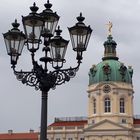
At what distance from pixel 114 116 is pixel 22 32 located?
2698 inches

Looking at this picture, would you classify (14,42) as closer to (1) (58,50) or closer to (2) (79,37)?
(1) (58,50)

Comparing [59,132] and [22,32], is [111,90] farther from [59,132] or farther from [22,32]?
[22,32]

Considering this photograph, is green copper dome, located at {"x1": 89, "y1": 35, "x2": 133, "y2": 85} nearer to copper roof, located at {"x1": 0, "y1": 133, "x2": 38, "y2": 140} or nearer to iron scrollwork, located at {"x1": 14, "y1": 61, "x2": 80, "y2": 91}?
copper roof, located at {"x1": 0, "y1": 133, "x2": 38, "y2": 140}

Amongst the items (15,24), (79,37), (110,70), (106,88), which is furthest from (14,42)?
(110,70)

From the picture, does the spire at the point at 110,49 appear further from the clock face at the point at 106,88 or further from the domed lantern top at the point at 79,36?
the domed lantern top at the point at 79,36

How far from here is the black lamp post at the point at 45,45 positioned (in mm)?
13859

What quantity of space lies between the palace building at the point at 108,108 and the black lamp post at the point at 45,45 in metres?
66.1

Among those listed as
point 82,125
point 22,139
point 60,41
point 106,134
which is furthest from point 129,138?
point 60,41

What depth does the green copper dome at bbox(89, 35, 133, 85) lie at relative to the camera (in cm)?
8262

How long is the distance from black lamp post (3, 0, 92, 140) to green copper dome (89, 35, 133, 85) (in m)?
68.0

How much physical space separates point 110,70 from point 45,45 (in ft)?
227

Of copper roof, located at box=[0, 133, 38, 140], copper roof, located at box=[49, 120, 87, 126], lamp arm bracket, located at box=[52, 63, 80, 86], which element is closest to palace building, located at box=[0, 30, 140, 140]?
copper roof, located at box=[49, 120, 87, 126]

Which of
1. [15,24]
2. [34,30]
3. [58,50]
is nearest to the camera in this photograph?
[34,30]

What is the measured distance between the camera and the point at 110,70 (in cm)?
8306
